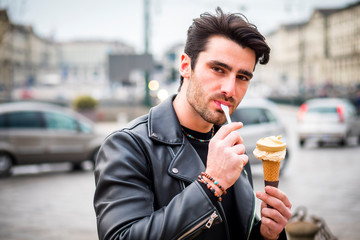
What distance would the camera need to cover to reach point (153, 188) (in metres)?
1.64

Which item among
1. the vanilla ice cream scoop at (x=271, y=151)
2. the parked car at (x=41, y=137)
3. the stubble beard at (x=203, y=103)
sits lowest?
the parked car at (x=41, y=137)

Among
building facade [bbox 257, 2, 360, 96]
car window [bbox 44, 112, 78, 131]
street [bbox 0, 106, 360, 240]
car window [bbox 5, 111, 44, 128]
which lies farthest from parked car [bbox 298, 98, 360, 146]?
building facade [bbox 257, 2, 360, 96]

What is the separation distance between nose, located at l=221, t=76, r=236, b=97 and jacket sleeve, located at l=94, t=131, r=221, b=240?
45cm

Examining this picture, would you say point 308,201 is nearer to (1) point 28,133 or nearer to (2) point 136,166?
(2) point 136,166

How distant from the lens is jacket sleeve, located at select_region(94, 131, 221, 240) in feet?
4.77

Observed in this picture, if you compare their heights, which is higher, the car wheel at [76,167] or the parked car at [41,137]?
the parked car at [41,137]

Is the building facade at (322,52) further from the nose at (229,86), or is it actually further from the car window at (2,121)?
the nose at (229,86)

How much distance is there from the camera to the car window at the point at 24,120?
32.8 feet

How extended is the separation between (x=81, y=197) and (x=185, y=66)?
6346 millimetres

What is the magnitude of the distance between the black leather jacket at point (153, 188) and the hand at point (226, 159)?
0.28ft

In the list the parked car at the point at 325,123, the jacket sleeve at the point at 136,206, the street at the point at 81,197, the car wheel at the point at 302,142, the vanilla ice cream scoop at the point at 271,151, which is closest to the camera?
the jacket sleeve at the point at 136,206

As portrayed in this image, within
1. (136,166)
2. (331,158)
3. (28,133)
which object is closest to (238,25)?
(136,166)

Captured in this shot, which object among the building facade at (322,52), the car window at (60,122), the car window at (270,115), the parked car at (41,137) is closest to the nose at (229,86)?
the car window at (270,115)

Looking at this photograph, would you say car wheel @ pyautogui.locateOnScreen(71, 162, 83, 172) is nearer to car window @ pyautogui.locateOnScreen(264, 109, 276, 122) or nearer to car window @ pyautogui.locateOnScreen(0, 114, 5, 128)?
car window @ pyautogui.locateOnScreen(0, 114, 5, 128)
